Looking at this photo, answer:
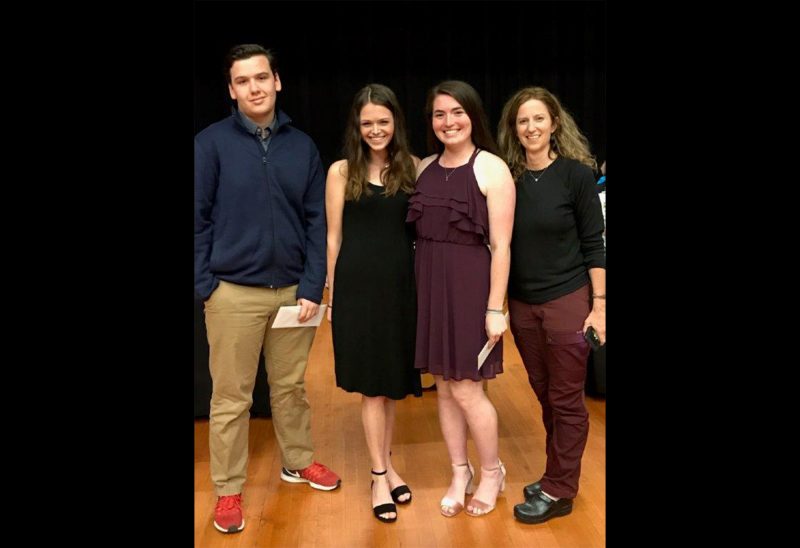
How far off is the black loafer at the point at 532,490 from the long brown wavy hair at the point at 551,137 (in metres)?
1.16

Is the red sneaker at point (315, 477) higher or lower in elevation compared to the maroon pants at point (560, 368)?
lower

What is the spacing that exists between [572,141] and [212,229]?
4.13 feet

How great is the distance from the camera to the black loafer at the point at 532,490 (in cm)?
268

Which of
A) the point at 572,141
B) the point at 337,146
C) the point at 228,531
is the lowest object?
the point at 228,531

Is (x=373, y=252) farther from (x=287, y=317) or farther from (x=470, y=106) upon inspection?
(x=470, y=106)

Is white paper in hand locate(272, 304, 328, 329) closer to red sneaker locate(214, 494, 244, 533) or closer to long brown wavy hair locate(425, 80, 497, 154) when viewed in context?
red sneaker locate(214, 494, 244, 533)

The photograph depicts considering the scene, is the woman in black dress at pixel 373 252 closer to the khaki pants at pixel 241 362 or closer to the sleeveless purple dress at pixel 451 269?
the sleeveless purple dress at pixel 451 269

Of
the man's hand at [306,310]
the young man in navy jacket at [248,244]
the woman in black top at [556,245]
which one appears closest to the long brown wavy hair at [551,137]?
the woman in black top at [556,245]

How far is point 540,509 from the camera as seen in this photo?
2619mm

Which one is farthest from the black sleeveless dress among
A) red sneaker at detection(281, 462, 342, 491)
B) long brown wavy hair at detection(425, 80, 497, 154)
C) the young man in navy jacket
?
red sneaker at detection(281, 462, 342, 491)

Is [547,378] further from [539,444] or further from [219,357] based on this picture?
[219,357]

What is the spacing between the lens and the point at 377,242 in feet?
8.14

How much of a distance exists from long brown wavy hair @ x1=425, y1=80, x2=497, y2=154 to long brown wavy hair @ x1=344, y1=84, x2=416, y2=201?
0.12 metres

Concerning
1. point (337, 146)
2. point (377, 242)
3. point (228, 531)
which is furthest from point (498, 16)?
point (228, 531)
